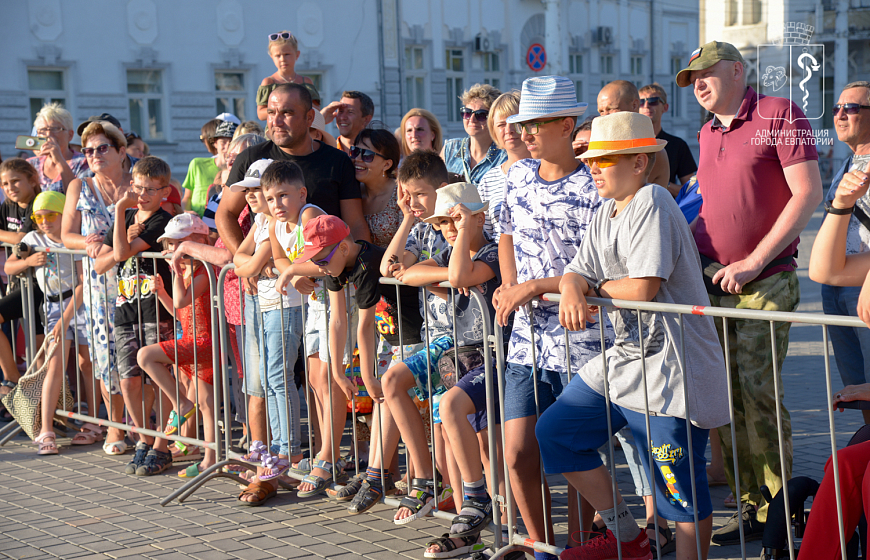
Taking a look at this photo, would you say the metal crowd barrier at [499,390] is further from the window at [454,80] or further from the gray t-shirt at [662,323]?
the window at [454,80]

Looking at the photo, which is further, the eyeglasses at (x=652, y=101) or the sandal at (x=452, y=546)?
the eyeglasses at (x=652, y=101)

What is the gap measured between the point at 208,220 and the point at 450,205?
2.79 m

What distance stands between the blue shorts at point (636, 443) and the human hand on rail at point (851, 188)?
1.01 meters

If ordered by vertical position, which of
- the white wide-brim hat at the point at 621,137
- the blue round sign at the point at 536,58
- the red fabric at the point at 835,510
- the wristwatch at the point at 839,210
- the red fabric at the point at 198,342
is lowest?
the red fabric at the point at 835,510

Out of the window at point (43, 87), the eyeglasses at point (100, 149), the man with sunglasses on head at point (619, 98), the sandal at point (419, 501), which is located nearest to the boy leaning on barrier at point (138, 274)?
the eyeglasses at point (100, 149)

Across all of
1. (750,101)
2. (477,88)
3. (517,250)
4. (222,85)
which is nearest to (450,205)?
(517,250)

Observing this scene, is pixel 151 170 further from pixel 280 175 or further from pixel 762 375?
pixel 762 375

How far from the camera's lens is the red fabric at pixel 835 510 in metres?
3.16

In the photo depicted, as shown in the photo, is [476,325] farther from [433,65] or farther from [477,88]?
[433,65]

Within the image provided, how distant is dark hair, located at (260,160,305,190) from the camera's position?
5156 mm

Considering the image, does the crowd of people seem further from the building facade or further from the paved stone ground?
the building facade

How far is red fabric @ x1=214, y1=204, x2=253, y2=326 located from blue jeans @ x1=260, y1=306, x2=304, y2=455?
662 mm

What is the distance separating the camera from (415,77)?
30.7 meters

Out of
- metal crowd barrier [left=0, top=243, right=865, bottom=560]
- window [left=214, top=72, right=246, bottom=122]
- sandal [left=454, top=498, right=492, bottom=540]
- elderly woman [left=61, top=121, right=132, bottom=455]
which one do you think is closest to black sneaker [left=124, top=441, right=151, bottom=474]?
metal crowd barrier [left=0, top=243, right=865, bottom=560]
